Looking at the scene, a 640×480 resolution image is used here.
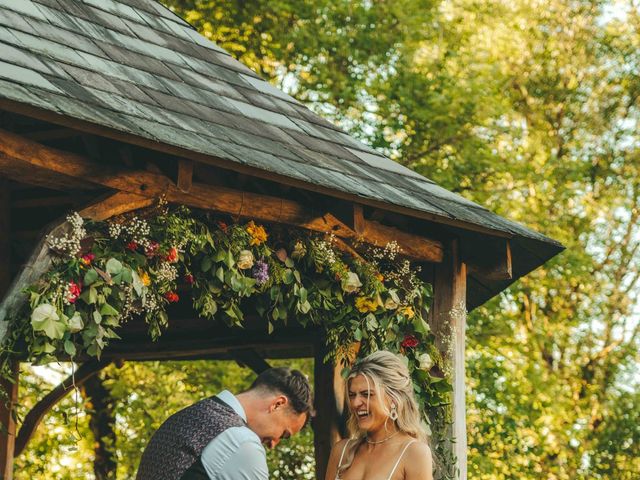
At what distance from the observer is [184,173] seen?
4852 mm

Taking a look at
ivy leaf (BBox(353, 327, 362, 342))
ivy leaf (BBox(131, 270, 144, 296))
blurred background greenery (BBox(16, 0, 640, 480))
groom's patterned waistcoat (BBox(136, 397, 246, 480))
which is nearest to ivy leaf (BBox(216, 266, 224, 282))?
ivy leaf (BBox(131, 270, 144, 296))

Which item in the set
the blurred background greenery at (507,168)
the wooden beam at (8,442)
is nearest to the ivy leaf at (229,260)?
the wooden beam at (8,442)

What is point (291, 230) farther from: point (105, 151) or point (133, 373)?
point (133, 373)

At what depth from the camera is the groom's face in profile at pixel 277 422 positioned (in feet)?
13.2

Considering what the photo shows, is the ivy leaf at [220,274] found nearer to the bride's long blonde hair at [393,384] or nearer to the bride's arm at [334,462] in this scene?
the bride's long blonde hair at [393,384]

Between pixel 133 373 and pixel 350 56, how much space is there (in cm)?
504

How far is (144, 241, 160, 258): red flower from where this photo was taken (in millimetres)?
4836

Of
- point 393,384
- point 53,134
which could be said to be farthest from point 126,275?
point 393,384

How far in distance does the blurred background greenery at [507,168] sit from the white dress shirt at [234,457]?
27.0 feet

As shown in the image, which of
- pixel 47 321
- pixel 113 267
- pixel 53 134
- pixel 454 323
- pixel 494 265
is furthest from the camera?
pixel 494 265

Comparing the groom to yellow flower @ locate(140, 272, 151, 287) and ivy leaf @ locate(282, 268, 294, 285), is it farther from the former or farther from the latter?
ivy leaf @ locate(282, 268, 294, 285)

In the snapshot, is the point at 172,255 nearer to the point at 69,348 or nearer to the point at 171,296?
the point at 171,296

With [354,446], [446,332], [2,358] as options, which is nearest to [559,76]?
[446,332]

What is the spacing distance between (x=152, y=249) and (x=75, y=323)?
0.58 metres
